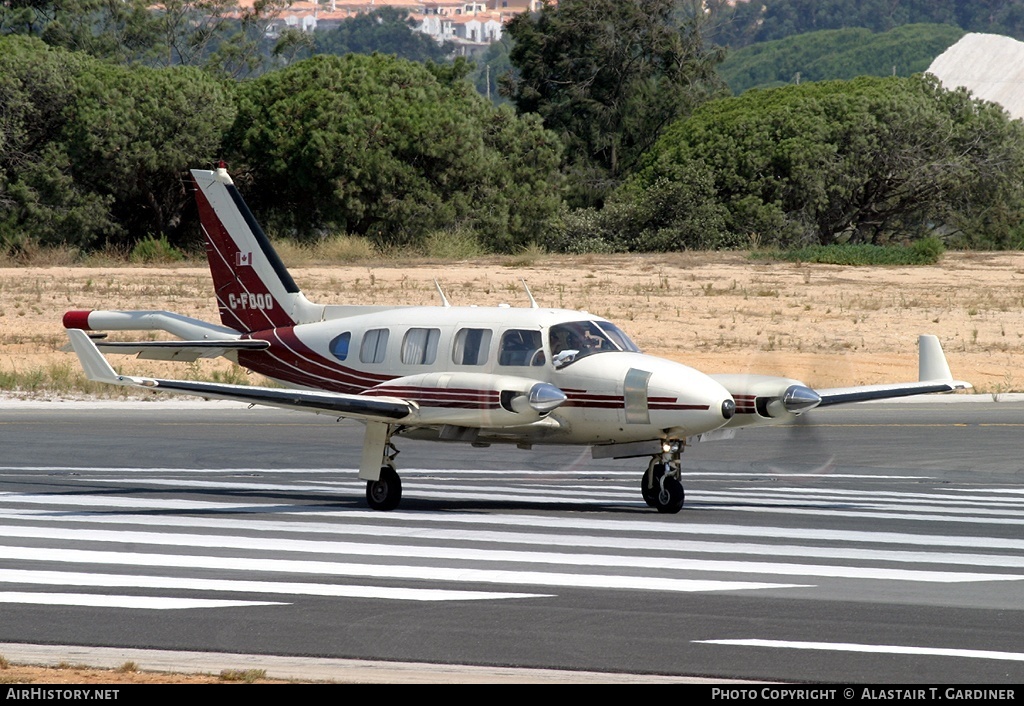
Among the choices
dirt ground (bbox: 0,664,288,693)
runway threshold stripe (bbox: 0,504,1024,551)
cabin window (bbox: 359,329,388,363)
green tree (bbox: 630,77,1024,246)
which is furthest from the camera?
green tree (bbox: 630,77,1024,246)

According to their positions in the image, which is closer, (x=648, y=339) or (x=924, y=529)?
(x=924, y=529)

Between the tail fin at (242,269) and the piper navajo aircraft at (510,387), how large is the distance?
1.39 metres

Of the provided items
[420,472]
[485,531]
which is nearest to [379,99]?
[420,472]

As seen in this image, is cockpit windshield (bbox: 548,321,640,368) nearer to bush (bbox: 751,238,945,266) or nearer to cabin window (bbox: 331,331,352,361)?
cabin window (bbox: 331,331,352,361)

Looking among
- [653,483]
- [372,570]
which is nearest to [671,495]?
[653,483]

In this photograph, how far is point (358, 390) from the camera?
17516 mm

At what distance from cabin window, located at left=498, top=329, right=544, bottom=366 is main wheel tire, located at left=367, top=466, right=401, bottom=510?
1.78m

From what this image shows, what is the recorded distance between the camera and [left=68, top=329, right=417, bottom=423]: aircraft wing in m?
15.8

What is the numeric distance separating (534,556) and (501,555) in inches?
12.0

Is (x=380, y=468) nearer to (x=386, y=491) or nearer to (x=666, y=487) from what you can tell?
(x=386, y=491)

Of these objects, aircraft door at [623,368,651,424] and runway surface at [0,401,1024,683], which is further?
aircraft door at [623,368,651,424]

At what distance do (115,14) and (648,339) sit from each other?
63240mm

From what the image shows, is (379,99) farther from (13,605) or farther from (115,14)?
(13,605)

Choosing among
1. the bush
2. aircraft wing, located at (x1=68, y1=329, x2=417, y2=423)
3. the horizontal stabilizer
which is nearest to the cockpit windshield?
aircraft wing, located at (x1=68, y1=329, x2=417, y2=423)
